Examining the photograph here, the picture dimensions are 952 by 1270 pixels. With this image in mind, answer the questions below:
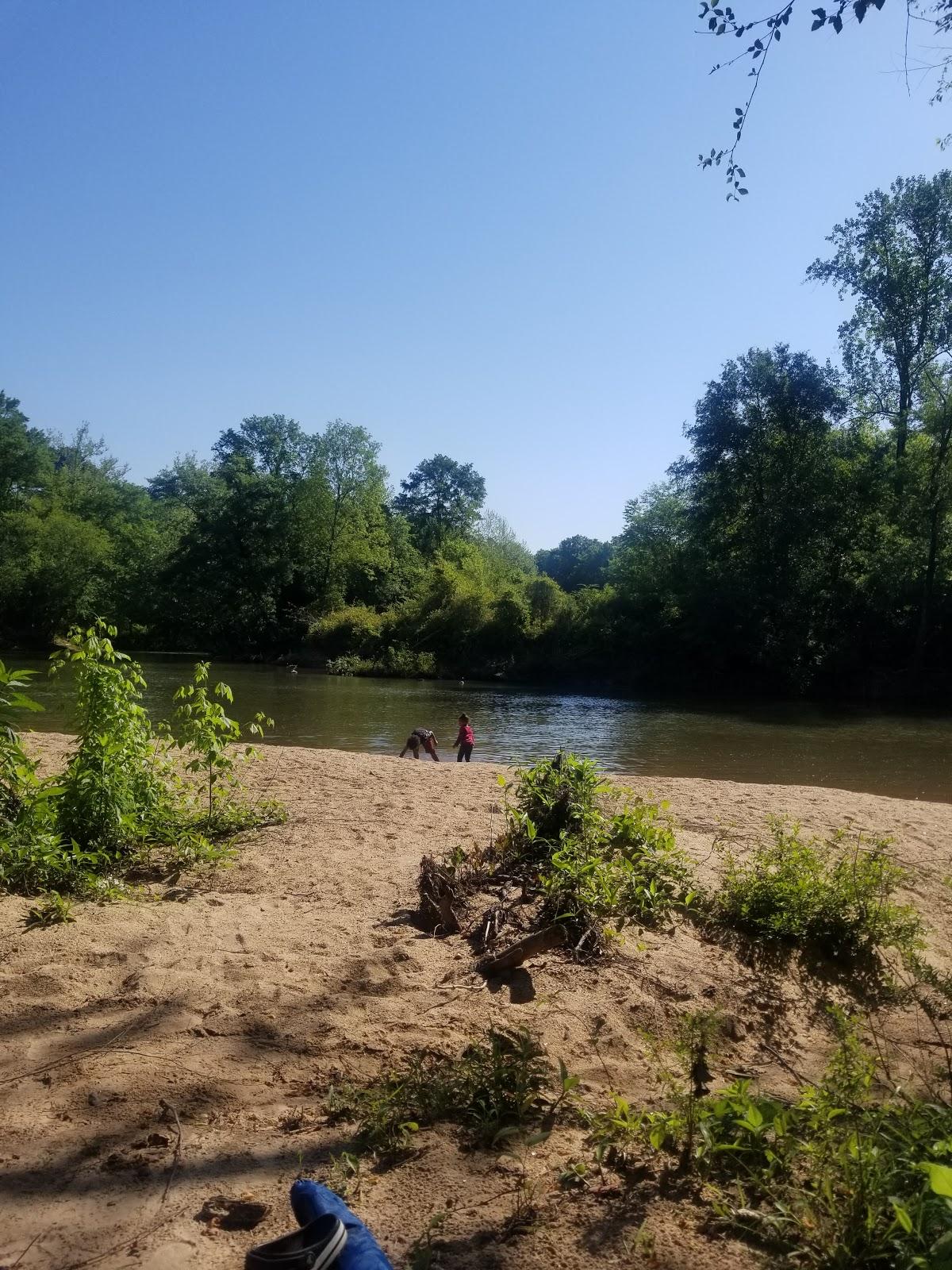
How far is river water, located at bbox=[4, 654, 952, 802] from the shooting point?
15723 mm

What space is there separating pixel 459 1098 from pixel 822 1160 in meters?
1.27

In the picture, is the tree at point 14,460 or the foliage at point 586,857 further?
the tree at point 14,460

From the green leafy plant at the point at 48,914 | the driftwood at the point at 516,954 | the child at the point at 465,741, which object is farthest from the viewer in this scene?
the child at the point at 465,741

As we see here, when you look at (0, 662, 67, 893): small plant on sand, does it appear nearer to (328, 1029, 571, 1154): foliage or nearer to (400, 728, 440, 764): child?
(328, 1029, 571, 1154): foliage

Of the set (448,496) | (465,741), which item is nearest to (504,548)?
(448,496)

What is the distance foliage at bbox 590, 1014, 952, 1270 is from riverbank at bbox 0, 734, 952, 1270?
17 cm

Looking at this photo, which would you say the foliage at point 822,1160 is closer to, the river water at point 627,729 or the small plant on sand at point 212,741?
the small plant on sand at point 212,741

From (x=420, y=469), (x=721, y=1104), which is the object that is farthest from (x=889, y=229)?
(x=420, y=469)

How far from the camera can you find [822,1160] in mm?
2383

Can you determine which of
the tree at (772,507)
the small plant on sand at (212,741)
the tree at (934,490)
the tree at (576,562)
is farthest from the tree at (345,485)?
the small plant on sand at (212,741)

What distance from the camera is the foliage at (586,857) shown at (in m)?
4.84

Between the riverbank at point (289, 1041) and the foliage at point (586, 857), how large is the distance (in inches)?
9.7

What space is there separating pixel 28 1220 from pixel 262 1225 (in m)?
0.69

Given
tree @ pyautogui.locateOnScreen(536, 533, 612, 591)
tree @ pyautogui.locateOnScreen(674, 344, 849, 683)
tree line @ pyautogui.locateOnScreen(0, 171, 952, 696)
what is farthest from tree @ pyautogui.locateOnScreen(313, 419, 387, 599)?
tree @ pyautogui.locateOnScreen(674, 344, 849, 683)
